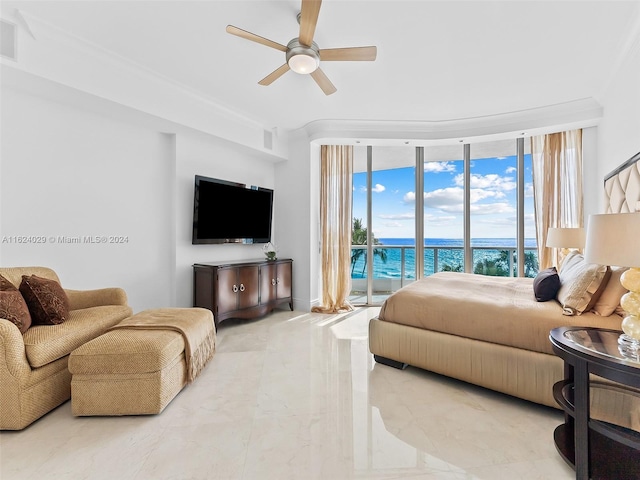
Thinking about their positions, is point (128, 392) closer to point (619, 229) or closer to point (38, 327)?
point (38, 327)

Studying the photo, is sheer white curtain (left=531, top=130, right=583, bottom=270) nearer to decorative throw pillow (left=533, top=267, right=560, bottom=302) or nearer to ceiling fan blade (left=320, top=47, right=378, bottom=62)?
decorative throw pillow (left=533, top=267, right=560, bottom=302)

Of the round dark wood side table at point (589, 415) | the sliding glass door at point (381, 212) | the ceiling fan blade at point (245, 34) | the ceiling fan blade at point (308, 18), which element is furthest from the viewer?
the sliding glass door at point (381, 212)

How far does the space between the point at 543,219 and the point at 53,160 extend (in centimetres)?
563

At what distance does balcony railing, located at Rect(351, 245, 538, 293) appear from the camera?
4.68 metres

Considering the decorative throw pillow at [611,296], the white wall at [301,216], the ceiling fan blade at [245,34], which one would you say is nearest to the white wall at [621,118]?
the decorative throw pillow at [611,296]

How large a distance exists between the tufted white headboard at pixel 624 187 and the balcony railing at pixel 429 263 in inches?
56.9

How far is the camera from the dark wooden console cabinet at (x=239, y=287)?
3664mm

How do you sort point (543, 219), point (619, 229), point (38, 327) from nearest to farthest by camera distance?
point (619, 229) → point (38, 327) → point (543, 219)

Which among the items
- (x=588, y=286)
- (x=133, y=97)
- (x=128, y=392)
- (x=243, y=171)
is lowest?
(x=128, y=392)

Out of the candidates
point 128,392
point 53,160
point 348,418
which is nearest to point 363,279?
point 348,418

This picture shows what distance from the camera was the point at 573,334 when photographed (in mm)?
1680

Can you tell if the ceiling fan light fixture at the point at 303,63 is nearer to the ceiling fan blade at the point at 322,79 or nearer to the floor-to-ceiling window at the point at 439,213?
the ceiling fan blade at the point at 322,79

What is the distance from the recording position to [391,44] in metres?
2.61

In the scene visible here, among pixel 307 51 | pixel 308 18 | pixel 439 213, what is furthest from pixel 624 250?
pixel 439 213
